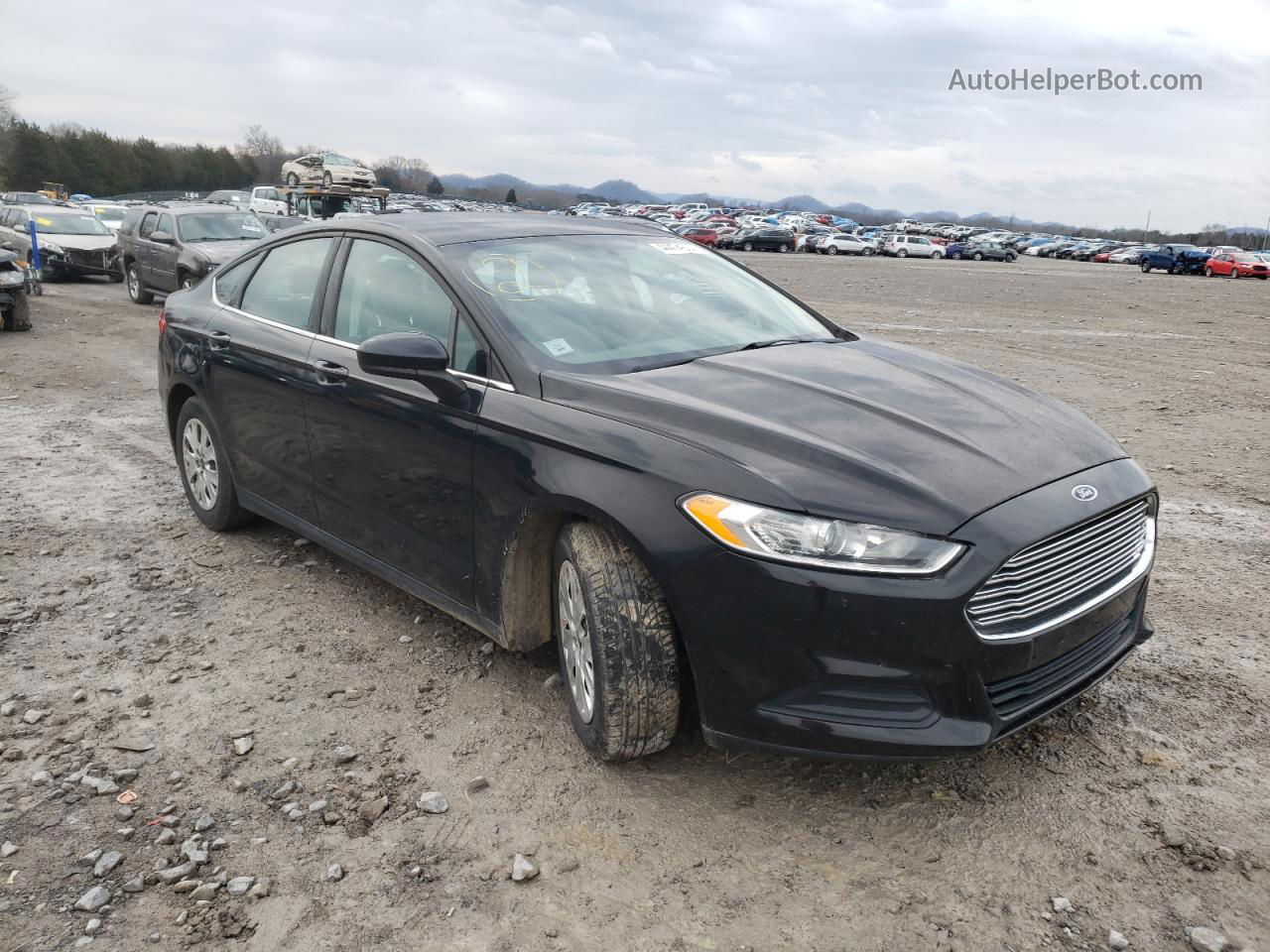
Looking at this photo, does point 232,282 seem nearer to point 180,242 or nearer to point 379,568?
point 379,568

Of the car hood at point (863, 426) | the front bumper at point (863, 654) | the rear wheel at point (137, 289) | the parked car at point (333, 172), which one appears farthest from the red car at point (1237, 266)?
the front bumper at point (863, 654)

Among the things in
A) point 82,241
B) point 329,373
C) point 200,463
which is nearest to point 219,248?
point 82,241

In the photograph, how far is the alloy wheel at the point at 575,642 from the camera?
3188 mm

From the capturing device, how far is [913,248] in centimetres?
5653

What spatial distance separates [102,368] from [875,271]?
27.8 meters

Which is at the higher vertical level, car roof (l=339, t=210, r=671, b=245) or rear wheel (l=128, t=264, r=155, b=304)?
car roof (l=339, t=210, r=671, b=245)

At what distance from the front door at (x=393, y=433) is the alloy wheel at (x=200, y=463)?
1248 mm

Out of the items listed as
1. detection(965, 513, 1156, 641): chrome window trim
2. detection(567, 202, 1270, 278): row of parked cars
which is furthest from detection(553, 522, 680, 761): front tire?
detection(567, 202, 1270, 278): row of parked cars

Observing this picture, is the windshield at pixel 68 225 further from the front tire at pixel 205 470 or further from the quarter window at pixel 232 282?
the quarter window at pixel 232 282

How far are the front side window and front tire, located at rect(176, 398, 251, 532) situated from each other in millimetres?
1362

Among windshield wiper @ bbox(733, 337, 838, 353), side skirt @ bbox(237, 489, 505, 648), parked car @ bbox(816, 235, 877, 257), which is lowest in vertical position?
side skirt @ bbox(237, 489, 505, 648)

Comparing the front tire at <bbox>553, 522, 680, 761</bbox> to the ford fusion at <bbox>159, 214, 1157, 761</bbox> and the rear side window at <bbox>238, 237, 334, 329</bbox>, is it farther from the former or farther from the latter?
the rear side window at <bbox>238, 237, 334, 329</bbox>

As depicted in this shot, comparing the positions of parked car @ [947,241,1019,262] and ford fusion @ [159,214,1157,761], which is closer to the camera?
ford fusion @ [159,214,1157,761]

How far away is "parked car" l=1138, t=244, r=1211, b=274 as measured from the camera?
43.7 metres
